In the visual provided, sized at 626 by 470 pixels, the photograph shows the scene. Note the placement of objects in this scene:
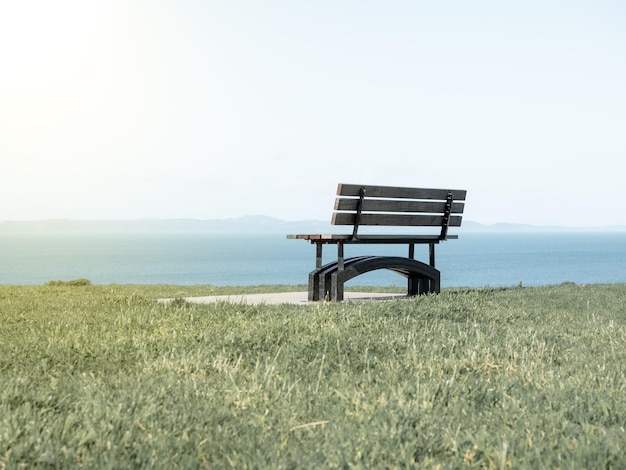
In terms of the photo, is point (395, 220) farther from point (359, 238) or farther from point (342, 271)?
point (342, 271)

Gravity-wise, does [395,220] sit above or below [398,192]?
below

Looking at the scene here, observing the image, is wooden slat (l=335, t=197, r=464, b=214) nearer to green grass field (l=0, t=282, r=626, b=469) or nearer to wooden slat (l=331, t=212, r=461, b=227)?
wooden slat (l=331, t=212, r=461, b=227)

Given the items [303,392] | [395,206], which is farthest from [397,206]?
[303,392]

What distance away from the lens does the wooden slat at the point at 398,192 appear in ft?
35.5

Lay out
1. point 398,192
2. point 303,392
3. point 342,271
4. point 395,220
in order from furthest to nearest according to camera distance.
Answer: point 395,220
point 398,192
point 342,271
point 303,392

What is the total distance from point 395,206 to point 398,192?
0.76 ft

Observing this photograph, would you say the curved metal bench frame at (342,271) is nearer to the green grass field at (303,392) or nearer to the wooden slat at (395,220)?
the wooden slat at (395,220)

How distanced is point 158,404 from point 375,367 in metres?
1.76

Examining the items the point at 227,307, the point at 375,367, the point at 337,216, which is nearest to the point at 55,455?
the point at 375,367

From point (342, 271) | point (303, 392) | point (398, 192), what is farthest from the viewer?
point (398, 192)

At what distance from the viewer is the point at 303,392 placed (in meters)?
4.12

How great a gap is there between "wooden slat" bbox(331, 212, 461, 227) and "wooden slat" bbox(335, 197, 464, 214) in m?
0.09

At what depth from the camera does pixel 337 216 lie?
35.6ft

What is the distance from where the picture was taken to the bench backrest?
10914 millimetres
